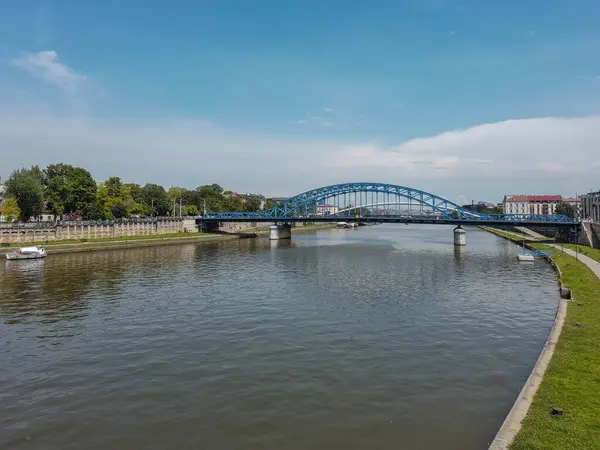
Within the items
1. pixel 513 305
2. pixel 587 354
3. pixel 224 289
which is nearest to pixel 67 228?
pixel 224 289

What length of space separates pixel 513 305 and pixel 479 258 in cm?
3090

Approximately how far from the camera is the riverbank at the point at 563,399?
9.20 meters

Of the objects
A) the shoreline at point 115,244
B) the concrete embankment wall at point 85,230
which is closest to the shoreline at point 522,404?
the shoreline at point 115,244

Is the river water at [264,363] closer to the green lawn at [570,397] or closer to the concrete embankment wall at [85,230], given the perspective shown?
the green lawn at [570,397]

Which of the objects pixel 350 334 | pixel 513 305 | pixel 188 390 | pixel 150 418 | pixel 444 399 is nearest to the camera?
pixel 150 418

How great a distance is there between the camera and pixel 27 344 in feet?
62.5

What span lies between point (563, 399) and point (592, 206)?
9512cm

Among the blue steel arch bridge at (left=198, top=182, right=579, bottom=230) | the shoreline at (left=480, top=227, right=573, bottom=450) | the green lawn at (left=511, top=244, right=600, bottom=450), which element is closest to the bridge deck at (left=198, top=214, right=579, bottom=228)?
the blue steel arch bridge at (left=198, top=182, right=579, bottom=230)

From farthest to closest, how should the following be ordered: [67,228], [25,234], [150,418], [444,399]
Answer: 1. [67,228]
2. [25,234]
3. [444,399]
4. [150,418]

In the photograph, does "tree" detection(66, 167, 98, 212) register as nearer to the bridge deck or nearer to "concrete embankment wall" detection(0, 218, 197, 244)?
"concrete embankment wall" detection(0, 218, 197, 244)

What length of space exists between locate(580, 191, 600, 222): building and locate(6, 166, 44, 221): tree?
3790 inches

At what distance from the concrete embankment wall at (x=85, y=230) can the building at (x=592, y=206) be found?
8370 centimetres

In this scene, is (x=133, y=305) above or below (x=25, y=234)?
below

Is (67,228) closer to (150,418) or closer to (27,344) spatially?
(27,344)
